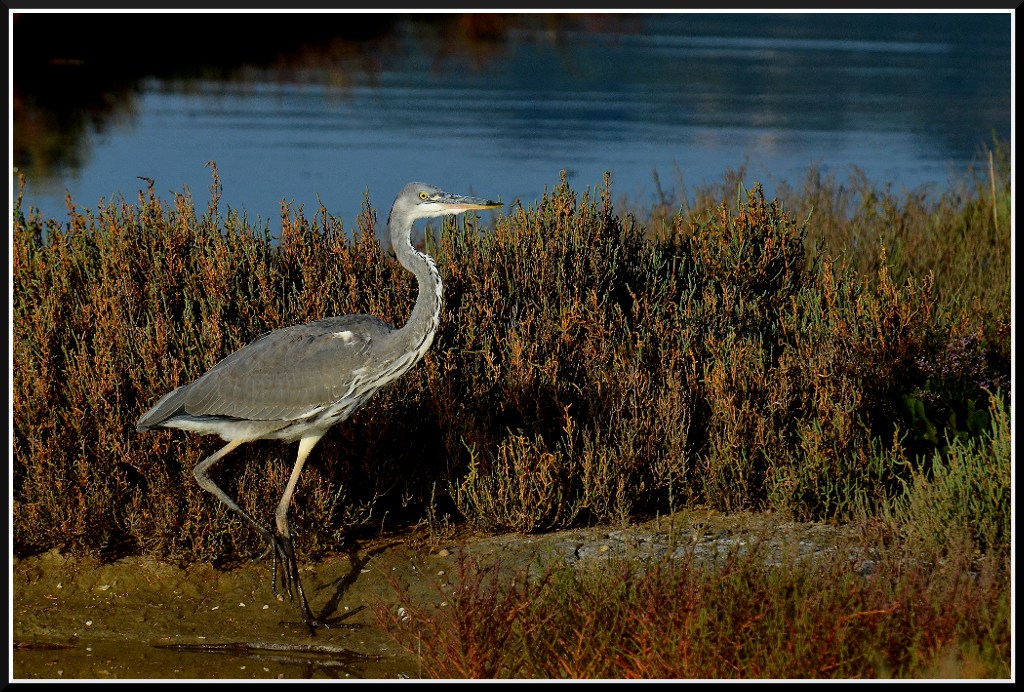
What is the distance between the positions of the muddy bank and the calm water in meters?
3.93

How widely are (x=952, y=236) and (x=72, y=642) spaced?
255 inches

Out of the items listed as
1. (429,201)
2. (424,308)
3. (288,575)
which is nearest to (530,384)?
(424,308)

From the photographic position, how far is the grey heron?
4762 mm

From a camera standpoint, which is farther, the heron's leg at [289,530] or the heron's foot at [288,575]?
the heron's leg at [289,530]

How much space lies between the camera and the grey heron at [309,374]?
476 cm

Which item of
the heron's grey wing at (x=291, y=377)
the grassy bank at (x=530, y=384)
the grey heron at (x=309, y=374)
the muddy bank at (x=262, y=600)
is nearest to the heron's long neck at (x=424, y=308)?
the grey heron at (x=309, y=374)

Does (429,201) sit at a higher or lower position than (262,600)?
higher

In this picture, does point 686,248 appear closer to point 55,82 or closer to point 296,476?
point 296,476

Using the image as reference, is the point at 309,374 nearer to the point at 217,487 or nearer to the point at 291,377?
the point at 291,377

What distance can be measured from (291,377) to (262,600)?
105cm

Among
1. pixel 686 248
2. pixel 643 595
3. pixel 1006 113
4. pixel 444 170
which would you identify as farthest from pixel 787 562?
pixel 1006 113

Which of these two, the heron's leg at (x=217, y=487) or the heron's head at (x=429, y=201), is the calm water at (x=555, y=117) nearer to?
the heron's head at (x=429, y=201)

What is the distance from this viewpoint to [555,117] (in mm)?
13281

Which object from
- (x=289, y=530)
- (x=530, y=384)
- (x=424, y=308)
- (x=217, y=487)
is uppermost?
(x=424, y=308)
